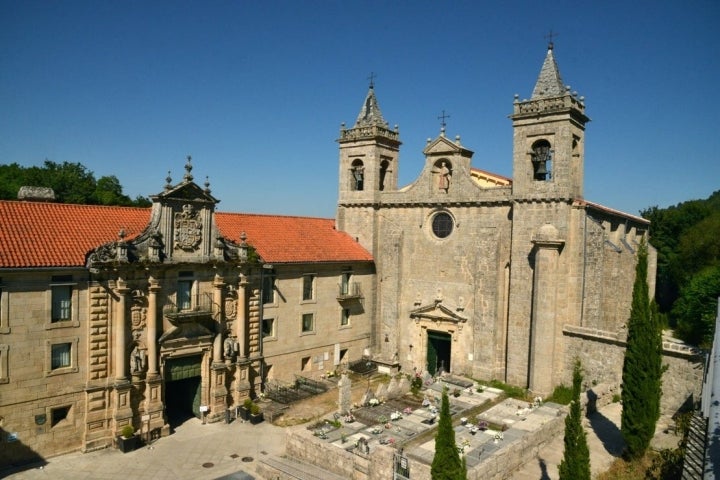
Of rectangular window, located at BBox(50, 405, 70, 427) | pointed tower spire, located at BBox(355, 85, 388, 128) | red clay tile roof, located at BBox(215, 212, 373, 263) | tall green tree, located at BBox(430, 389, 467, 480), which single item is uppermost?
pointed tower spire, located at BBox(355, 85, 388, 128)

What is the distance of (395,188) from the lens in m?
37.7

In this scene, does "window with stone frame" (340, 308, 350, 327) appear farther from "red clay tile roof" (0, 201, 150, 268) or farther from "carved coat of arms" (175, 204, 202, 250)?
"red clay tile roof" (0, 201, 150, 268)

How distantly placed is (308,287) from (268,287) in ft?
10.1

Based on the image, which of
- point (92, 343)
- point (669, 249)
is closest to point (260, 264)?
point (92, 343)

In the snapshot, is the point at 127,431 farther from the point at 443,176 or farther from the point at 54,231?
the point at 443,176

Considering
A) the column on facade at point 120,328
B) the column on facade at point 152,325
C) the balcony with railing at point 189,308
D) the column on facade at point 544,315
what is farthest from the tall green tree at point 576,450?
the column on facade at point 120,328

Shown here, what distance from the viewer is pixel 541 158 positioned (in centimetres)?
2942

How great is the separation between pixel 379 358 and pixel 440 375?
4.46 m

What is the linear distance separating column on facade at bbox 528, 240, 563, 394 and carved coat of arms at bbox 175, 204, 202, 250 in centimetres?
1699

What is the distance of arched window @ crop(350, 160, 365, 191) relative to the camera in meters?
37.2

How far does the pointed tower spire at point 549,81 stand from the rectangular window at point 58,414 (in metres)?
27.1

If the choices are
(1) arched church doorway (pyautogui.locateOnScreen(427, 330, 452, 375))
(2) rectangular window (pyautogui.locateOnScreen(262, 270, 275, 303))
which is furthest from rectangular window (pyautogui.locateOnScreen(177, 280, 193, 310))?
(1) arched church doorway (pyautogui.locateOnScreen(427, 330, 452, 375))

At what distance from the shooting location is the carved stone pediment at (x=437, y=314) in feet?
107

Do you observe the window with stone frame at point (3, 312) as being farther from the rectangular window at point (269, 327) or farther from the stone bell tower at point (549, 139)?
the stone bell tower at point (549, 139)
